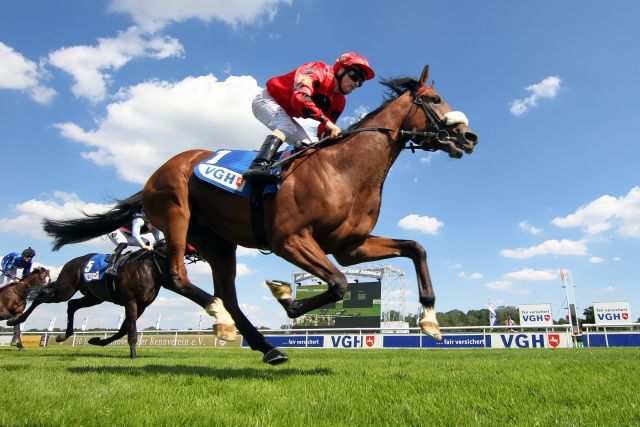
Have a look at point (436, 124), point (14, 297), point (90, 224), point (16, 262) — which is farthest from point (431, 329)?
point (16, 262)

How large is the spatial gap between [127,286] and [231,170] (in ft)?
23.2

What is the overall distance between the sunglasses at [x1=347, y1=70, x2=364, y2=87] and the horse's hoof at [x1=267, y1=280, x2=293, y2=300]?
239cm

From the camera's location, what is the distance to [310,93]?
496 cm

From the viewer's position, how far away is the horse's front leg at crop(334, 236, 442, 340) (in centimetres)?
485

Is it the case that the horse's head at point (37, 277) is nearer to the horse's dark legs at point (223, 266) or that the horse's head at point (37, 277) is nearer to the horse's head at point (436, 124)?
the horse's dark legs at point (223, 266)

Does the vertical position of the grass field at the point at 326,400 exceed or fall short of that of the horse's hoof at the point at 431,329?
it falls short

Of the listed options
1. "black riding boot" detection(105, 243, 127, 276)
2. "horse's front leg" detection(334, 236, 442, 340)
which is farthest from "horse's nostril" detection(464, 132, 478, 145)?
"black riding boot" detection(105, 243, 127, 276)

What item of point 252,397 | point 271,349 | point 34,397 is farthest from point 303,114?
point 34,397

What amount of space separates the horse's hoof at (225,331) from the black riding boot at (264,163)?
1436mm

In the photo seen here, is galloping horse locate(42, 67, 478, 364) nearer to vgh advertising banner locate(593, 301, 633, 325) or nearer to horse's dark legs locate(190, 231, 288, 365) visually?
horse's dark legs locate(190, 231, 288, 365)

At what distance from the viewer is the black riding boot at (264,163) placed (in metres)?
4.64

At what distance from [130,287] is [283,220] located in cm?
750

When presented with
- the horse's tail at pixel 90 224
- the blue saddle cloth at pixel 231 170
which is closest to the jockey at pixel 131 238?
the horse's tail at pixel 90 224

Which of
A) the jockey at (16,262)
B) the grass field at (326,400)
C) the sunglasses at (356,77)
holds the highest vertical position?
the sunglasses at (356,77)
